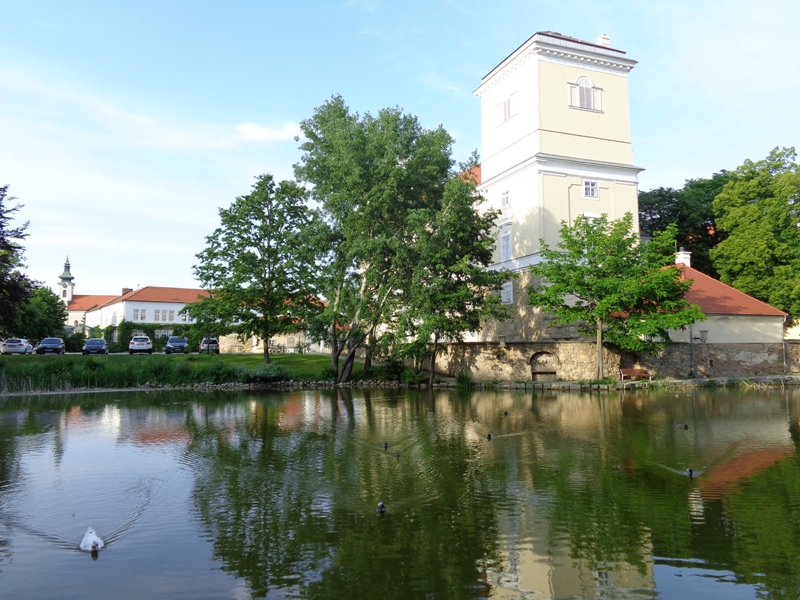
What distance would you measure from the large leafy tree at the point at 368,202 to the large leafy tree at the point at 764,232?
24.9 meters

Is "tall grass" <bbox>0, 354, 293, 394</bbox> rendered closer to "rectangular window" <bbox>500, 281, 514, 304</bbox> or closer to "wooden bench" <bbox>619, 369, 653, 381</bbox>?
"rectangular window" <bbox>500, 281, 514, 304</bbox>

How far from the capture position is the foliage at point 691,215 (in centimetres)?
5328

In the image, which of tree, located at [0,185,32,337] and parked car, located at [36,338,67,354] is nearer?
tree, located at [0,185,32,337]

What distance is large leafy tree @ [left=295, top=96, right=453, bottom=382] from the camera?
33.8 meters

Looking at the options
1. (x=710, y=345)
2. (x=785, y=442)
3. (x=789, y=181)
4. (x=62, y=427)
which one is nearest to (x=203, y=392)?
(x=62, y=427)

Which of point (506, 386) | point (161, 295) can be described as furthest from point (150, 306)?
point (506, 386)

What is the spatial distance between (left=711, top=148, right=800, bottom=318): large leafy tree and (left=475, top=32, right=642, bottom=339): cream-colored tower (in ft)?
40.4

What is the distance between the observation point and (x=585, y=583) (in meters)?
6.71

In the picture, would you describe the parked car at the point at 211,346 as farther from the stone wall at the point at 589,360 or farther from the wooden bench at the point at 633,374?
the wooden bench at the point at 633,374

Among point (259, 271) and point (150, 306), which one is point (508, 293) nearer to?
point (259, 271)

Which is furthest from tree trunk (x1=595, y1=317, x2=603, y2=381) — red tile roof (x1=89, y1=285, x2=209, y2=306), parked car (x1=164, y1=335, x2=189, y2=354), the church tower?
the church tower

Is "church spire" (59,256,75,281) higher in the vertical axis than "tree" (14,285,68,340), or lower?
higher

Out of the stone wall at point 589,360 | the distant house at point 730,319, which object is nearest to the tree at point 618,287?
the stone wall at point 589,360

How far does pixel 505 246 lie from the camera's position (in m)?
40.5
